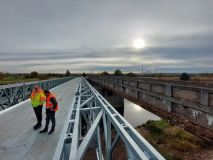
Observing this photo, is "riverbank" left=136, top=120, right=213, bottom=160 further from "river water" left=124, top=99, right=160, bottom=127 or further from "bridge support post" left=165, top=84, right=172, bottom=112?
"bridge support post" left=165, top=84, right=172, bottom=112

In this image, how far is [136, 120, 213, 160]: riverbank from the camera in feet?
50.9

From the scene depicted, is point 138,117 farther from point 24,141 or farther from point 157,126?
point 24,141

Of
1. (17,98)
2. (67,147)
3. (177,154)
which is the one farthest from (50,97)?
(177,154)

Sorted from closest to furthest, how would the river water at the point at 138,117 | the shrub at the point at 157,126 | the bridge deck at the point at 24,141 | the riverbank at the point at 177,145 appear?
the bridge deck at the point at 24,141 → the riverbank at the point at 177,145 → the shrub at the point at 157,126 → the river water at the point at 138,117

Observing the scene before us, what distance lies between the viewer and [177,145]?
1738 centimetres

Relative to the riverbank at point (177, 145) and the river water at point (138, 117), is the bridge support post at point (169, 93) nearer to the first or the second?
the riverbank at point (177, 145)

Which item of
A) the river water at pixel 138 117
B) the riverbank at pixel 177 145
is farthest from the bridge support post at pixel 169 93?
the river water at pixel 138 117

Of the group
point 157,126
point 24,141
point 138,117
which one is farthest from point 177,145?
point 138,117

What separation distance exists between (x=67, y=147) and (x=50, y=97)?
8.70 ft

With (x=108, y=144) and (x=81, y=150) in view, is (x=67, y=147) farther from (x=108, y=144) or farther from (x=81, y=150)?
(x=108, y=144)

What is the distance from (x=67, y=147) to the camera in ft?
11.5

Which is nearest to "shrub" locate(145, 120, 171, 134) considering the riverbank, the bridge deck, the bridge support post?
the riverbank

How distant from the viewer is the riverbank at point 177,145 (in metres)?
15.5

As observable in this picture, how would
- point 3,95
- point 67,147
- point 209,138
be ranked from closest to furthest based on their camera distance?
1. point 67,147
2. point 209,138
3. point 3,95
